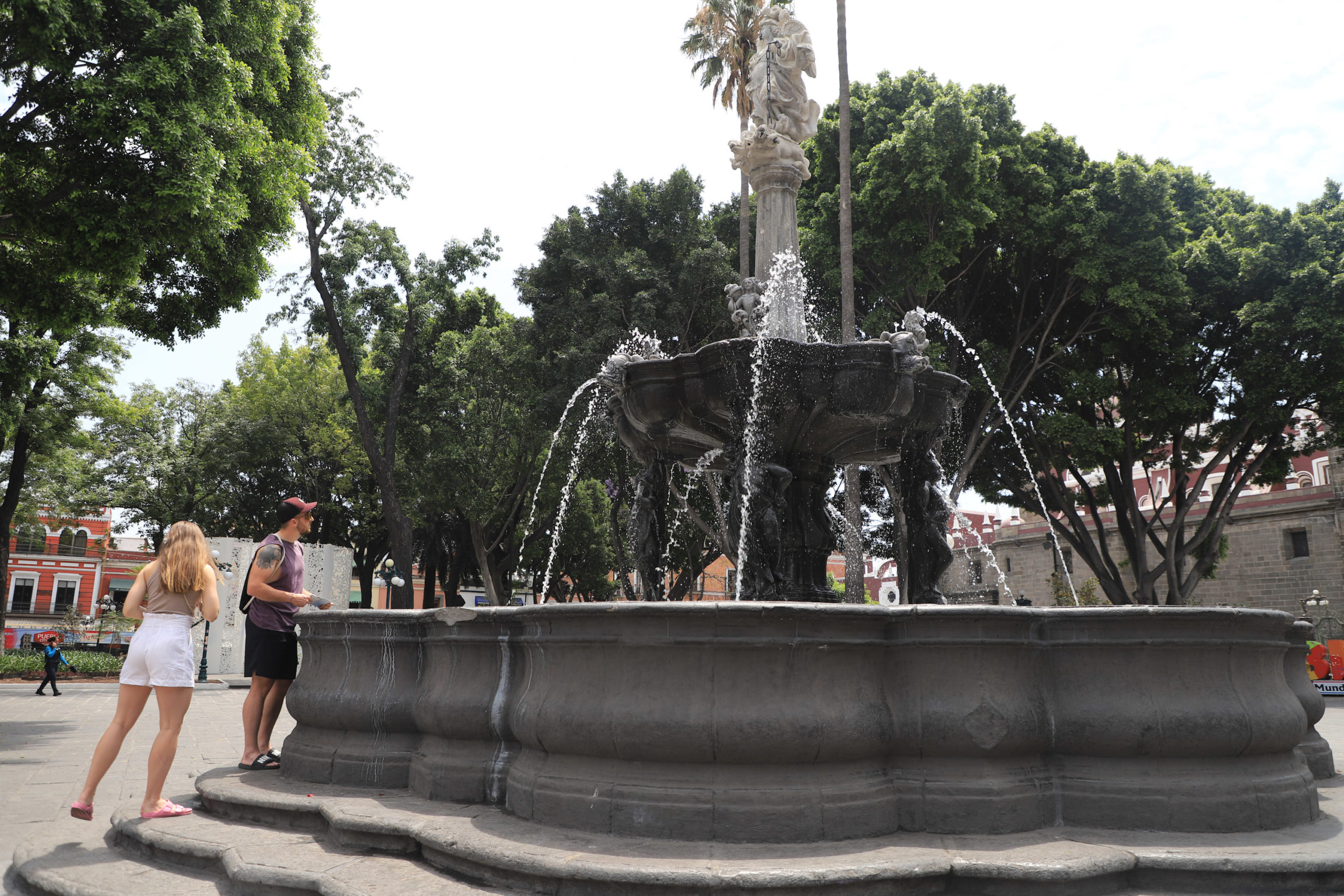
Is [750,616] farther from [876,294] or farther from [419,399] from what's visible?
[419,399]

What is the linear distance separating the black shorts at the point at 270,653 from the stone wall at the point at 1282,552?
85.4ft

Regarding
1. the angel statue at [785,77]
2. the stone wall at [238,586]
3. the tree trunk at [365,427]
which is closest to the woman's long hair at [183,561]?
the angel statue at [785,77]

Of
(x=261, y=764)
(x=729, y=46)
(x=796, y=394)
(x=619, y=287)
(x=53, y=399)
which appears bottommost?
(x=261, y=764)

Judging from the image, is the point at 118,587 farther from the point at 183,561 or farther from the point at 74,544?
the point at 183,561

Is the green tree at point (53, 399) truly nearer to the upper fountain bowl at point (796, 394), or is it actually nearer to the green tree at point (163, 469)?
the green tree at point (163, 469)

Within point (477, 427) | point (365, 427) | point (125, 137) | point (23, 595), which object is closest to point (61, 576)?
point (23, 595)

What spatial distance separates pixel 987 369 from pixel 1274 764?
1491 cm

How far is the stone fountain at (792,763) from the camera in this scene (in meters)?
3.20

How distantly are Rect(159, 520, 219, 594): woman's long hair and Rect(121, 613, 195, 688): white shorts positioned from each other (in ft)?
0.47

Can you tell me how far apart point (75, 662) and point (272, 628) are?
2104 cm

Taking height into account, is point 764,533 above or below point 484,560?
below

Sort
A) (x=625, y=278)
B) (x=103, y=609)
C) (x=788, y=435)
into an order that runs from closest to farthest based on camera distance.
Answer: (x=788, y=435) < (x=625, y=278) < (x=103, y=609)

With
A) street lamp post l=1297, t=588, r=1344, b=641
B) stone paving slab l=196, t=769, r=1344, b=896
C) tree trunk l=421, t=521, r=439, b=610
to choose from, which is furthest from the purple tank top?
street lamp post l=1297, t=588, r=1344, b=641

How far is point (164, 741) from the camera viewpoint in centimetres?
415
